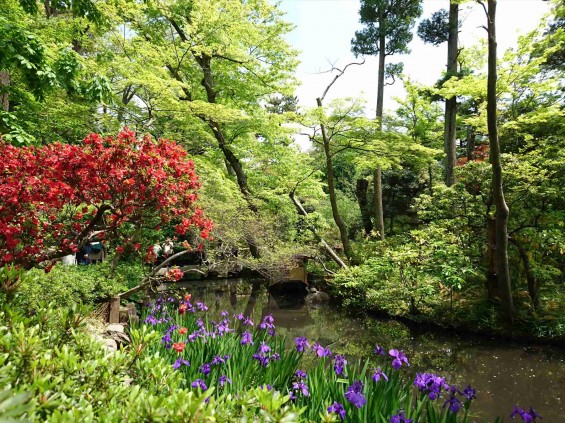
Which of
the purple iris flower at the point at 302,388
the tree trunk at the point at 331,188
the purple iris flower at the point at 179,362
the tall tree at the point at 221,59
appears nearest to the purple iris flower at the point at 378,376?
the purple iris flower at the point at 302,388

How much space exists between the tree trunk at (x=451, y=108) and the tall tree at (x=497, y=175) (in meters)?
4.91

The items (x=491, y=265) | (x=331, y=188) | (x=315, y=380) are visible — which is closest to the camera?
(x=315, y=380)

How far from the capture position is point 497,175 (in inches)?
251

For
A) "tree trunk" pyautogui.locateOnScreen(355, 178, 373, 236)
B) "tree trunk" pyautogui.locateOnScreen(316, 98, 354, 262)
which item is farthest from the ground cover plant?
"tree trunk" pyautogui.locateOnScreen(355, 178, 373, 236)

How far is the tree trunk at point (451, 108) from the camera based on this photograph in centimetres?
1138

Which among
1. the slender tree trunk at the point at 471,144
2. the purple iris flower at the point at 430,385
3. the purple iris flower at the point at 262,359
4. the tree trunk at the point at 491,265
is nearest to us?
the purple iris flower at the point at 430,385

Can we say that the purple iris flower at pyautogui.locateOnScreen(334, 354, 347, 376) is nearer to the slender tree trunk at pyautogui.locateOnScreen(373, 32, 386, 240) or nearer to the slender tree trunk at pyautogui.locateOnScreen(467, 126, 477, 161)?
the slender tree trunk at pyautogui.locateOnScreen(373, 32, 386, 240)

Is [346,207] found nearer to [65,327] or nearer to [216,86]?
[216,86]

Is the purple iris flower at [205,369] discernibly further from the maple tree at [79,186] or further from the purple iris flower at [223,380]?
the maple tree at [79,186]

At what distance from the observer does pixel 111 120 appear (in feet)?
25.9

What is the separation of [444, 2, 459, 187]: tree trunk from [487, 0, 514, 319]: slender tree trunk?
4915mm

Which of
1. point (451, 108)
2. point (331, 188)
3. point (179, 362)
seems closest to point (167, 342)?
point (179, 362)

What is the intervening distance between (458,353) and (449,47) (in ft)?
33.0

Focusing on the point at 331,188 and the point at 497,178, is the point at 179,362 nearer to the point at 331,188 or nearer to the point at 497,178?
the point at 497,178
